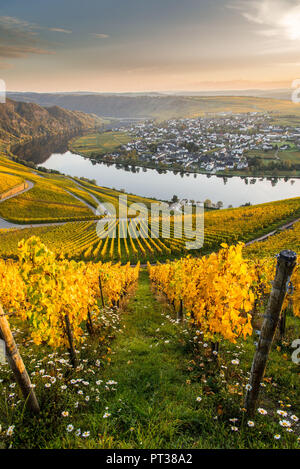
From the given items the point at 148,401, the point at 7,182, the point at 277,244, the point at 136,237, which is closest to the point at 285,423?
the point at 148,401

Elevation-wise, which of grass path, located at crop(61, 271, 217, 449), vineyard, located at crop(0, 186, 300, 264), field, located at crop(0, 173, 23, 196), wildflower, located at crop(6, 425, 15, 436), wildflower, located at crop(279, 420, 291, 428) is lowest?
vineyard, located at crop(0, 186, 300, 264)

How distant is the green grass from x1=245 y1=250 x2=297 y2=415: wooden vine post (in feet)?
1.78

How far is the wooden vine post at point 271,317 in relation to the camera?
12.1 feet

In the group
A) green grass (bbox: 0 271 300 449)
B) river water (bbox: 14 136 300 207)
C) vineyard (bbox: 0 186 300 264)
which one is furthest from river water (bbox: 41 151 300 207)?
green grass (bbox: 0 271 300 449)

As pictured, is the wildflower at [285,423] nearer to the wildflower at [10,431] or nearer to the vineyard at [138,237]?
the wildflower at [10,431]

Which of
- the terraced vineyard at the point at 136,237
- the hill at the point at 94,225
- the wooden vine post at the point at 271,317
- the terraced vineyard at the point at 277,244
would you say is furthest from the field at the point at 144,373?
the hill at the point at 94,225

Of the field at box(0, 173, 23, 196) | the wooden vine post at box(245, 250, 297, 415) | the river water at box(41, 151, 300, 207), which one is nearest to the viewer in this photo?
the wooden vine post at box(245, 250, 297, 415)

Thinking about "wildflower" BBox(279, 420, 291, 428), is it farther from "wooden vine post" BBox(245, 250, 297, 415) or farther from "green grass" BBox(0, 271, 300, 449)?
"wooden vine post" BBox(245, 250, 297, 415)

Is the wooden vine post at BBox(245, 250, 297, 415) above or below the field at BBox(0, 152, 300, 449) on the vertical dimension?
above

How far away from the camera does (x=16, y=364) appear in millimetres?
4102

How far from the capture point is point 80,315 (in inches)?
294

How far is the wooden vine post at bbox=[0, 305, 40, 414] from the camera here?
3781 mm

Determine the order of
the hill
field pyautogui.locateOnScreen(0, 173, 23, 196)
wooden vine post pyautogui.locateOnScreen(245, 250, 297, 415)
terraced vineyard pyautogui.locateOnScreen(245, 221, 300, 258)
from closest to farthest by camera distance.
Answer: wooden vine post pyautogui.locateOnScreen(245, 250, 297, 415) < terraced vineyard pyautogui.locateOnScreen(245, 221, 300, 258) < the hill < field pyautogui.locateOnScreen(0, 173, 23, 196)
